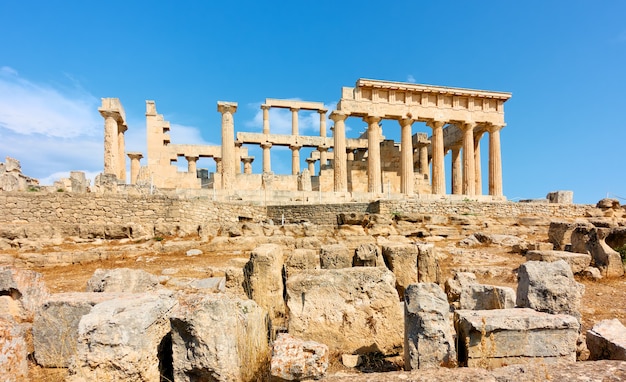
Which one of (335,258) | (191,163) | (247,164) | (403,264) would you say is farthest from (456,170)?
(335,258)

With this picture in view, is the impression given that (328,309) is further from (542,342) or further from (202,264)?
(202,264)

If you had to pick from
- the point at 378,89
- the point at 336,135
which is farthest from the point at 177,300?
the point at 378,89

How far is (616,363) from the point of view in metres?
2.72

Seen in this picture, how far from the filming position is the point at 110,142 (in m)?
19.4

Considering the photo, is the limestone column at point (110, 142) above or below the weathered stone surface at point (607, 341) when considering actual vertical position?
above

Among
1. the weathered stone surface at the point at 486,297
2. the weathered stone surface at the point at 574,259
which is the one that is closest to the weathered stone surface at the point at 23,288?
the weathered stone surface at the point at 486,297

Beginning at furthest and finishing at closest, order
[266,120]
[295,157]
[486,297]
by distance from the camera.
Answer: [295,157] → [266,120] → [486,297]

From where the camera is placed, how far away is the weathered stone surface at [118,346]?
2.57m

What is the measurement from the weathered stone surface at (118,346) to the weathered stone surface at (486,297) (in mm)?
3864

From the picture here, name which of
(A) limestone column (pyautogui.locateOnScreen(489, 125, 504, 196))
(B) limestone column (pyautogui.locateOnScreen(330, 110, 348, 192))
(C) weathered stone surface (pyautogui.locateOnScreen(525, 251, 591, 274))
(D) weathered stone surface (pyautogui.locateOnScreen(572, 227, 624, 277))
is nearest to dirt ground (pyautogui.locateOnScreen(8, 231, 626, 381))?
(C) weathered stone surface (pyautogui.locateOnScreen(525, 251, 591, 274))

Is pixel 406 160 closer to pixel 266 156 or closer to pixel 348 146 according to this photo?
pixel 348 146

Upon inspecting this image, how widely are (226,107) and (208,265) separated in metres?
15.7

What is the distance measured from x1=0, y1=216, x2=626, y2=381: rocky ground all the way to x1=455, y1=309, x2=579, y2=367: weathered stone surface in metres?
0.39

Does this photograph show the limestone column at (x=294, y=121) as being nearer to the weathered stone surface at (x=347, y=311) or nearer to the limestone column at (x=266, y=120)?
the limestone column at (x=266, y=120)
